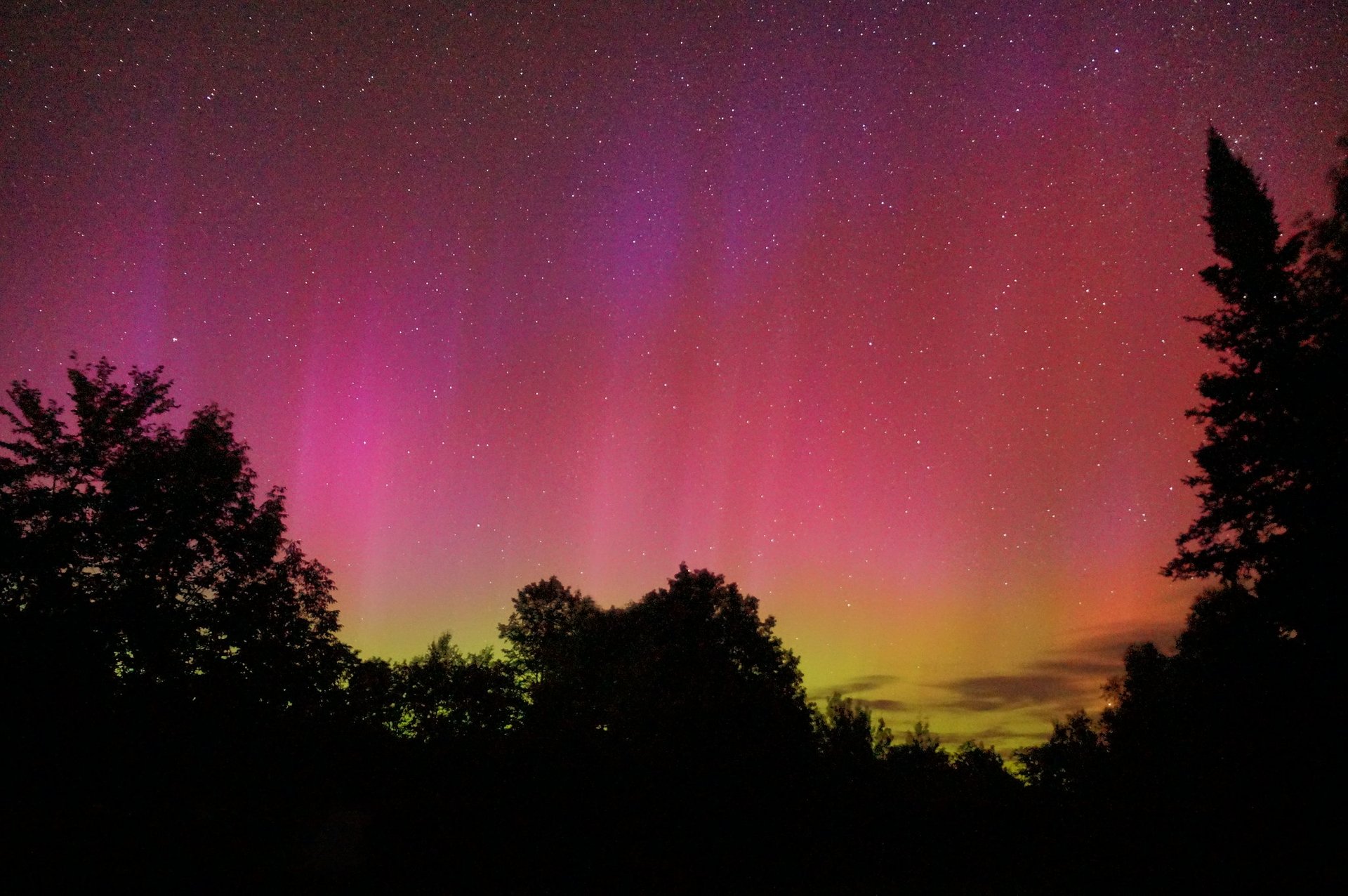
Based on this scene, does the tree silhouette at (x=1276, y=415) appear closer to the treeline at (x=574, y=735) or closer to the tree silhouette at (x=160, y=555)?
the treeline at (x=574, y=735)

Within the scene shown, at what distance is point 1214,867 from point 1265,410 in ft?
37.5

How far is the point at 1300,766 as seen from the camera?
14.0 m

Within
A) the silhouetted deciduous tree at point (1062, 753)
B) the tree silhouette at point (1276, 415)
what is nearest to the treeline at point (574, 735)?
the tree silhouette at point (1276, 415)

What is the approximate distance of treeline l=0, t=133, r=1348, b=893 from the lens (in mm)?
11367

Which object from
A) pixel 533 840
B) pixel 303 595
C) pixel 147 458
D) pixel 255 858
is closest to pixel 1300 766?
pixel 533 840

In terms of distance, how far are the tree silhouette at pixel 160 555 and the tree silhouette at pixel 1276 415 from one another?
25.6 metres

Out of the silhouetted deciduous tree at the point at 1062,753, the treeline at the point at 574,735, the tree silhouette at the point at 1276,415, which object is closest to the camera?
the treeline at the point at 574,735

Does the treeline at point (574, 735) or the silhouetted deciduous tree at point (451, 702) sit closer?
the treeline at point (574, 735)

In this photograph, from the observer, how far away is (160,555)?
20.1 m

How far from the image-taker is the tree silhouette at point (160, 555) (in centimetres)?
1720

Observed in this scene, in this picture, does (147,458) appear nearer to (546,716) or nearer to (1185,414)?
(546,716)

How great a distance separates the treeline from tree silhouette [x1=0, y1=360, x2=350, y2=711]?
3.5 inches

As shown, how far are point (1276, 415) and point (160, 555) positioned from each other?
109 ft

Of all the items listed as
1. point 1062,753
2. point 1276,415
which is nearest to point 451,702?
point 1276,415
